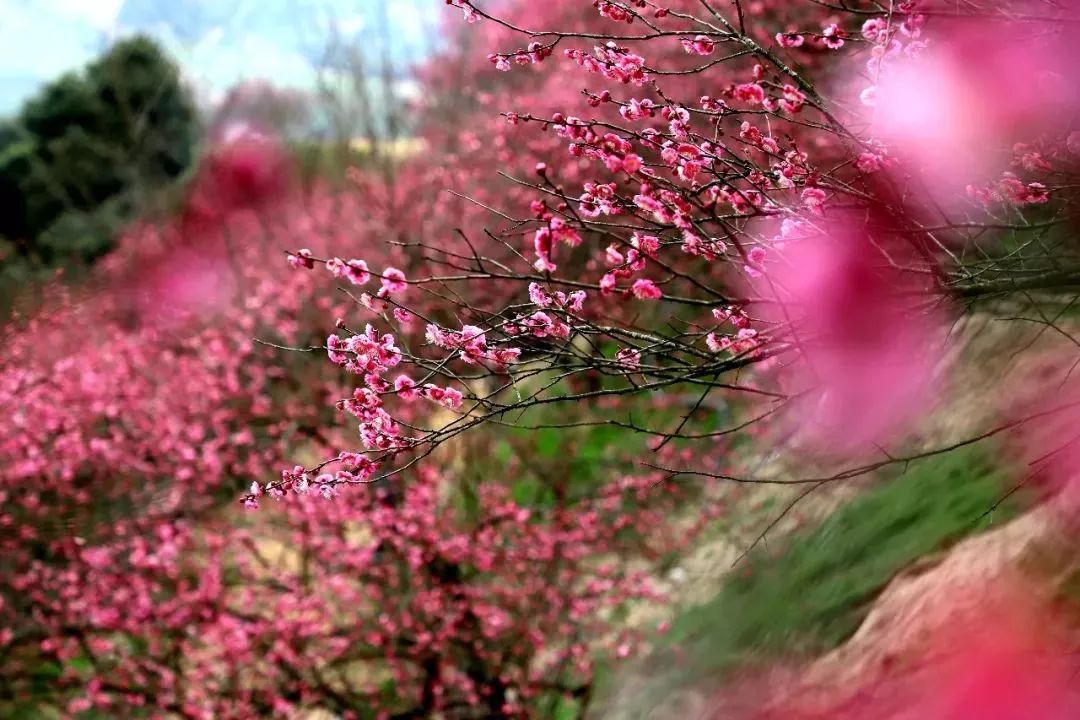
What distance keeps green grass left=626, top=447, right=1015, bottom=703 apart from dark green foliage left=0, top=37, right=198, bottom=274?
54.6ft

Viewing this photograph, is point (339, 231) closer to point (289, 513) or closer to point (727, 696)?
point (289, 513)

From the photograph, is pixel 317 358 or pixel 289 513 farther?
pixel 317 358

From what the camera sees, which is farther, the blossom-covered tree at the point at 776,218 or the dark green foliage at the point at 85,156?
the dark green foliage at the point at 85,156

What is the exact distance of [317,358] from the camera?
11922 millimetres

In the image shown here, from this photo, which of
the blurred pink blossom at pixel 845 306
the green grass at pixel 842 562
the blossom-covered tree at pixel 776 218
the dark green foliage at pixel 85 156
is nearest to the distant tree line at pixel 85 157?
the dark green foliage at pixel 85 156

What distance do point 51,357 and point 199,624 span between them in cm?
629

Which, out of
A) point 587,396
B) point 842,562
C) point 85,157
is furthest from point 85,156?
point 587,396

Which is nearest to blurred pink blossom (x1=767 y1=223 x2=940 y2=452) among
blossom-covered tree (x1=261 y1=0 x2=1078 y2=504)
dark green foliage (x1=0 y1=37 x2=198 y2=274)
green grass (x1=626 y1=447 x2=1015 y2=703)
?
blossom-covered tree (x1=261 y1=0 x2=1078 y2=504)

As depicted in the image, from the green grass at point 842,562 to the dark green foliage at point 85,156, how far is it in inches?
655

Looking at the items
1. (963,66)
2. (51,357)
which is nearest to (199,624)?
(51,357)

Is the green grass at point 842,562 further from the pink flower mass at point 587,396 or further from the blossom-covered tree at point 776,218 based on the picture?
the blossom-covered tree at point 776,218

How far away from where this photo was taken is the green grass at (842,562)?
534 cm

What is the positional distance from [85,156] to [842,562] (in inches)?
789

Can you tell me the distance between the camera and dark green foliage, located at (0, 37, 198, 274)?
775 inches
